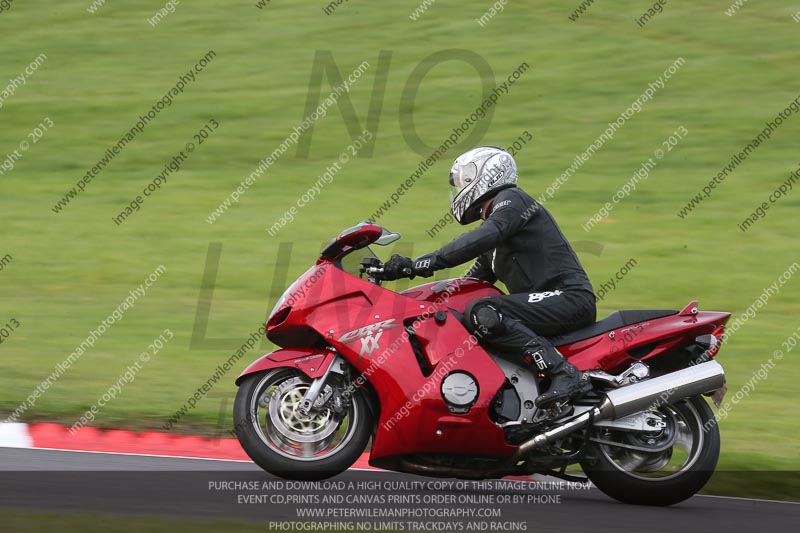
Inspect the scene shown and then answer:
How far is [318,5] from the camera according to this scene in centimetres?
2433

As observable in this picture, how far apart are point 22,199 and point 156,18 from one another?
935 centimetres

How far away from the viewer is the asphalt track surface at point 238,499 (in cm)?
541

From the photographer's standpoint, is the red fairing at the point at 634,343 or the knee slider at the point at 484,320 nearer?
the knee slider at the point at 484,320

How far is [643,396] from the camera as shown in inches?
236

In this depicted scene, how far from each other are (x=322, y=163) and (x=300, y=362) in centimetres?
1194

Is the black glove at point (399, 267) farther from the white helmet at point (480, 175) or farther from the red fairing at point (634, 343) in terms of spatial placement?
the red fairing at point (634, 343)

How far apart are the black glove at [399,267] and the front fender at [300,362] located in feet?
1.80

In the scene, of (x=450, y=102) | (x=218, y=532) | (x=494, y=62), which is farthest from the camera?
(x=494, y=62)

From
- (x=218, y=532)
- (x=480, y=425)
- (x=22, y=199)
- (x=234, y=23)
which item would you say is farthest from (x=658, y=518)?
(x=234, y=23)

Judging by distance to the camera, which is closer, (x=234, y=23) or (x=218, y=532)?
(x=218, y=532)

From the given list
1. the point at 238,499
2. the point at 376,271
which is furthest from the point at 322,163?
the point at 238,499

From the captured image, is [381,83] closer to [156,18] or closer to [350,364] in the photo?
[156,18]

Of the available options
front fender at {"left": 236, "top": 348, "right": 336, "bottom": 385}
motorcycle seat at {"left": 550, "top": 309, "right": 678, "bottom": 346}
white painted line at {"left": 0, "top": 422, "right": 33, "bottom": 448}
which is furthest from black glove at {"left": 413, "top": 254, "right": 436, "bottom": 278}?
white painted line at {"left": 0, "top": 422, "right": 33, "bottom": 448}

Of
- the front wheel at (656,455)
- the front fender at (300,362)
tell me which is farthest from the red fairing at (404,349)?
the front wheel at (656,455)
